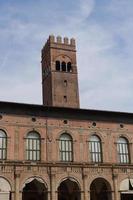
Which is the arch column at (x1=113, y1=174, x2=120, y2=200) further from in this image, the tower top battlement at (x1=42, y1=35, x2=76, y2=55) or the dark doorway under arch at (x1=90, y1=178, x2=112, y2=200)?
the tower top battlement at (x1=42, y1=35, x2=76, y2=55)

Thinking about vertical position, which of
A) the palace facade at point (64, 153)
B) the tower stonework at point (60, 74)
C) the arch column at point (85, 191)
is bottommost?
the arch column at point (85, 191)

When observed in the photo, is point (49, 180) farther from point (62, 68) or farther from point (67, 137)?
point (62, 68)

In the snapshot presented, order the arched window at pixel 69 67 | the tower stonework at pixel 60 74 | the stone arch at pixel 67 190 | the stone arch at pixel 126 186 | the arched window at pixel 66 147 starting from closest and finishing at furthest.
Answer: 1. the arched window at pixel 66 147
2. the stone arch at pixel 126 186
3. the stone arch at pixel 67 190
4. the tower stonework at pixel 60 74
5. the arched window at pixel 69 67

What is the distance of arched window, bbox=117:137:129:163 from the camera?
3884 centimetres

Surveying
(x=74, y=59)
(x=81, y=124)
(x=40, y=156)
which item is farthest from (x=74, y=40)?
(x=40, y=156)

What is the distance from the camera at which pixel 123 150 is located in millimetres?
39219

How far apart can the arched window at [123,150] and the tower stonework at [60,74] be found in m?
17.6

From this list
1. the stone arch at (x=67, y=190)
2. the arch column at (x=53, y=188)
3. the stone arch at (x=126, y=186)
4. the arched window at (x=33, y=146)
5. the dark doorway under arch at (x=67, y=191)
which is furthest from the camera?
the dark doorway under arch at (x=67, y=191)

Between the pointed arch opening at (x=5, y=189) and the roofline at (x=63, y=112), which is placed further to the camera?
the roofline at (x=63, y=112)

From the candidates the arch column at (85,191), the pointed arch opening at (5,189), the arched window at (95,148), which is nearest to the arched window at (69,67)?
the arched window at (95,148)

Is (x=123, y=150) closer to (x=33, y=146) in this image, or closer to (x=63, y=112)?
(x=63, y=112)

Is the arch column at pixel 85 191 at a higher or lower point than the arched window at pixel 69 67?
lower

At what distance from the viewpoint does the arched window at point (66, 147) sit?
120ft

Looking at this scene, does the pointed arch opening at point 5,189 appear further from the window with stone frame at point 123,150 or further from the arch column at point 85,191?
the window with stone frame at point 123,150
